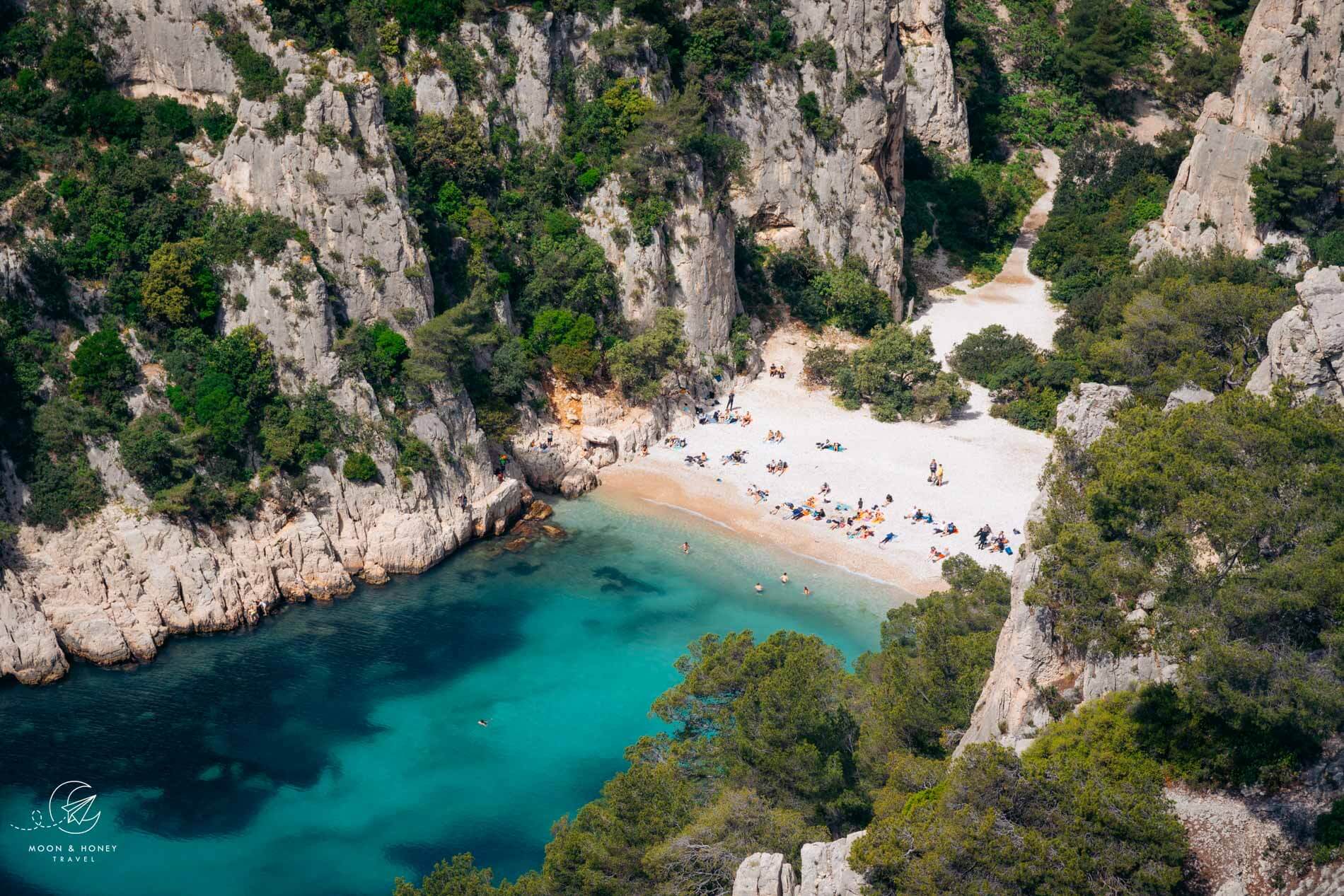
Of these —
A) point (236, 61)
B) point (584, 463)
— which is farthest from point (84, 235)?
point (584, 463)

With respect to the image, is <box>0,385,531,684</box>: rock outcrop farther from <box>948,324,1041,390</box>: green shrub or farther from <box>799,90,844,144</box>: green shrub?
<box>799,90,844,144</box>: green shrub

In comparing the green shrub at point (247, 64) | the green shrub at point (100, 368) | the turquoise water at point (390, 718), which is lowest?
the turquoise water at point (390, 718)

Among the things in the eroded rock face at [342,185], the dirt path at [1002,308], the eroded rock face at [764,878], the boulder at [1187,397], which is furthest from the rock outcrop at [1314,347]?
the eroded rock face at [342,185]

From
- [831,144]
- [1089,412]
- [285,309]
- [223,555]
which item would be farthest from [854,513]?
[223,555]

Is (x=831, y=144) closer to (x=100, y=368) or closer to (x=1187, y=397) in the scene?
(x=1187, y=397)

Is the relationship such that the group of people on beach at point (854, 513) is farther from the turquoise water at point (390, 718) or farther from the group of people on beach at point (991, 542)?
the turquoise water at point (390, 718)

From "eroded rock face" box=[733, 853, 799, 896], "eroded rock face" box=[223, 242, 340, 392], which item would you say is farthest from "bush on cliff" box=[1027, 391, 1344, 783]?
"eroded rock face" box=[223, 242, 340, 392]
